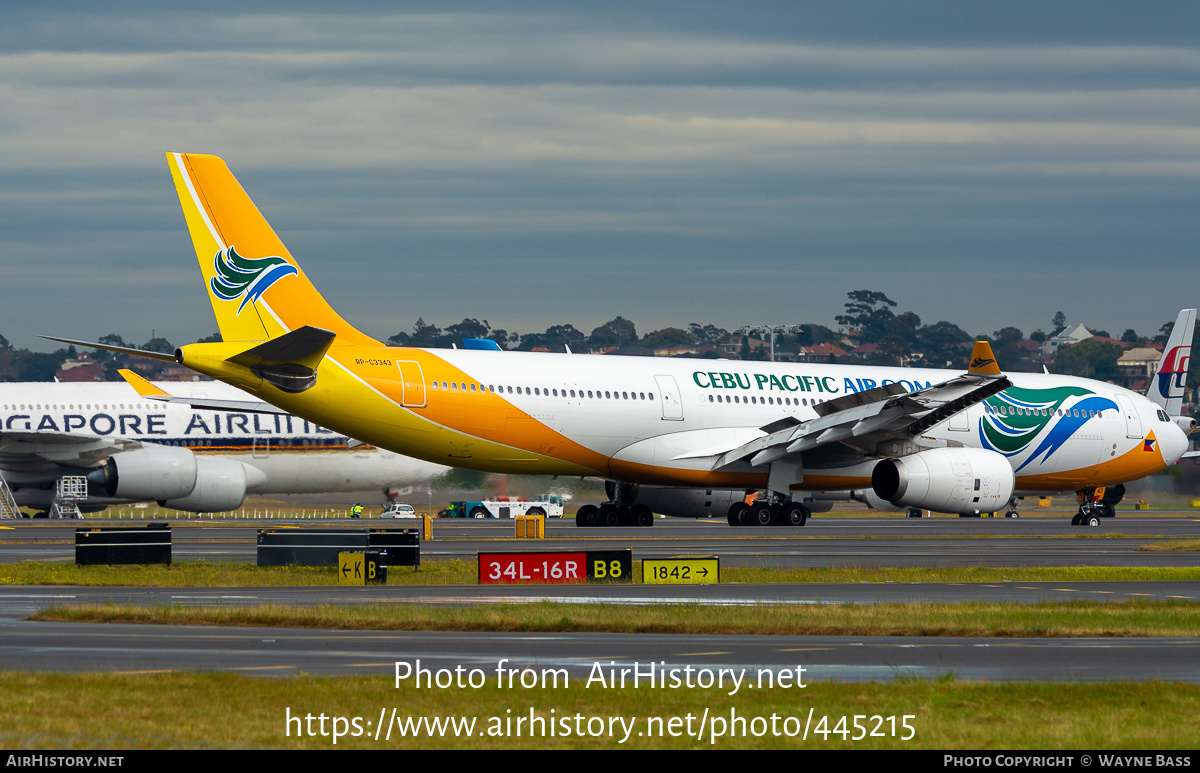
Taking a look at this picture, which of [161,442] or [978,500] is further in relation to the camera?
[161,442]

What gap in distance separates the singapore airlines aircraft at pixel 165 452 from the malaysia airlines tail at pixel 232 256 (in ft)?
58.0

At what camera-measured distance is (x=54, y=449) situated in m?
55.3

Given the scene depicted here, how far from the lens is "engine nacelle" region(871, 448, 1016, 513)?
39906mm

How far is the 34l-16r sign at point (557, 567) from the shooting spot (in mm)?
24609

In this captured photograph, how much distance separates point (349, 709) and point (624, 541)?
25.1m

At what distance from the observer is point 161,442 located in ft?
187

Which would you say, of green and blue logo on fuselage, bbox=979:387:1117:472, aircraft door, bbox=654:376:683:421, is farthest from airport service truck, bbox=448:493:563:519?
green and blue logo on fuselage, bbox=979:387:1117:472

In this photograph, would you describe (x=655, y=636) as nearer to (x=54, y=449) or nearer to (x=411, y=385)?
(x=411, y=385)

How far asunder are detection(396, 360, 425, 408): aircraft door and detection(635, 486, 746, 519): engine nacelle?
9362 millimetres

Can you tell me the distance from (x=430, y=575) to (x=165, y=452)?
32050 mm

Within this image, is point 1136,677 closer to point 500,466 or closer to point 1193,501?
A: point 500,466

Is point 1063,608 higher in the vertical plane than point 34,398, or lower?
lower

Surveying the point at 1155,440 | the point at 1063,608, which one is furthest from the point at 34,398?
the point at 1063,608

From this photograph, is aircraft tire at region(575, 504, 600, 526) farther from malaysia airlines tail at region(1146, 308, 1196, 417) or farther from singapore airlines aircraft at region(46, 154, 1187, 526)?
malaysia airlines tail at region(1146, 308, 1196, 417)
